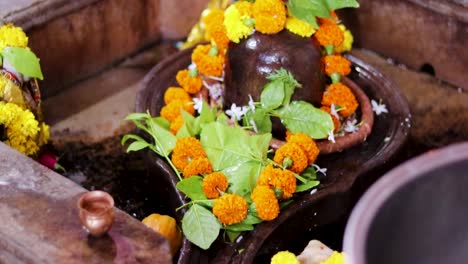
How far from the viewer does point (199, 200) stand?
3010mm

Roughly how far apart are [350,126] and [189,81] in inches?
32.0

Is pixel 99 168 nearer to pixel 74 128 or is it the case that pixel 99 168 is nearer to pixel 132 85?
pixel 74 128

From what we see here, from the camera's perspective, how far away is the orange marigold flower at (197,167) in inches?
122

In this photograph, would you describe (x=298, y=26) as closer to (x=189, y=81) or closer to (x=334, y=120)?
(x=334, y=120)

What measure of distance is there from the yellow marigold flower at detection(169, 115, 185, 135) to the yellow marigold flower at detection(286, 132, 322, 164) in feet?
1.70

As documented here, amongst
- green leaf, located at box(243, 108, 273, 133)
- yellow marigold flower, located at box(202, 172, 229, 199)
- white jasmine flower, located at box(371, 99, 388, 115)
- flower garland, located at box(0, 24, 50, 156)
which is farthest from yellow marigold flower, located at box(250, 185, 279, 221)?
flower garland, located at box(0, 24, 50, 156)

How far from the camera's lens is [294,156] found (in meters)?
3.10

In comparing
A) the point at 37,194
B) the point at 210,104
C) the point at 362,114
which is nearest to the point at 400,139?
the point at 362,114

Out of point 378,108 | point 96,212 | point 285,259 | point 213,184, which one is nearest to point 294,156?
point 213,184

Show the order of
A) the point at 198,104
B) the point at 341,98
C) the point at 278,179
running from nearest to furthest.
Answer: the point at 278,179, the point at 341,98, the point at 198,104

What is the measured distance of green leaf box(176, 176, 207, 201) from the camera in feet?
9.93

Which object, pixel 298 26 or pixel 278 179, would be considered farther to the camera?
pixel 298 26

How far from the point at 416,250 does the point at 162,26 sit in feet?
12.7

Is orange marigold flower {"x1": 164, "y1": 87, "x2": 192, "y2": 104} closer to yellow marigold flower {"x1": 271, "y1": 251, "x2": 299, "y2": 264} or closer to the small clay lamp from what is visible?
yellow marigold flower {"x1": 271, "y1": 251, "x2": 299, "y2": 264}
